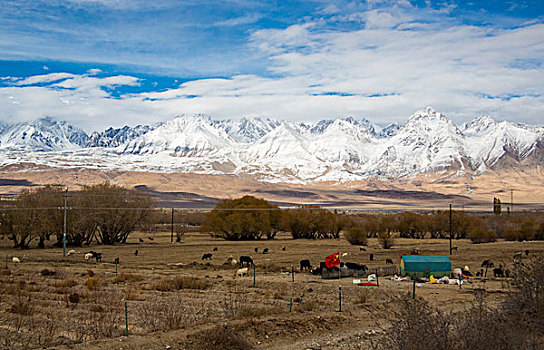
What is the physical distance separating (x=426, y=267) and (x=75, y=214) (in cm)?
4797

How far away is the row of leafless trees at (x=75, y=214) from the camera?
63031 mm

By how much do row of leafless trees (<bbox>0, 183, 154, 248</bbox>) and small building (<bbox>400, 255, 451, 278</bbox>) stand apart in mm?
42094

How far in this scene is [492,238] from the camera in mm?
81250

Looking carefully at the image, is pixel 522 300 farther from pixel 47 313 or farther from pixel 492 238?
pixel 492 238

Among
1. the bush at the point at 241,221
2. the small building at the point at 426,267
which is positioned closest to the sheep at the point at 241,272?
the small building at the point at 426,267

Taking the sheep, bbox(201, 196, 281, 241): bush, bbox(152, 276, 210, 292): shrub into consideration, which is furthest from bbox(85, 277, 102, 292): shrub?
bbox(201, 196, 281, 241): bush

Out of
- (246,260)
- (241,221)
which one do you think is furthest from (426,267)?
(241,221)

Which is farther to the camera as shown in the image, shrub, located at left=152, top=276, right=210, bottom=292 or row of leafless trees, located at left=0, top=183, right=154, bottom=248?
row of leafless trees, located at left=0, top=183, right=154, bottom=248

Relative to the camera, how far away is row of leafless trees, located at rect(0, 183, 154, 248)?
6303 centimetres

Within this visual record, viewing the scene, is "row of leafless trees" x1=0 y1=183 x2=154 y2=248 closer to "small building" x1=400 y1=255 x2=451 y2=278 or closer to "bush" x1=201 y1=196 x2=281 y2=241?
"bush" x1=201 y1=196 x2=281 y2=241

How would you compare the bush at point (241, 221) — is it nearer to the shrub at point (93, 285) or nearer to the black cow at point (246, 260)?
the black cow at point (246, 260)

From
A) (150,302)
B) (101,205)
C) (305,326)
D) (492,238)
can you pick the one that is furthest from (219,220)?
(305,326)

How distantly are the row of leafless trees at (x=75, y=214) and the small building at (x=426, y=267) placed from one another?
138 feet

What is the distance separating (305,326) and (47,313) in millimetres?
8840
